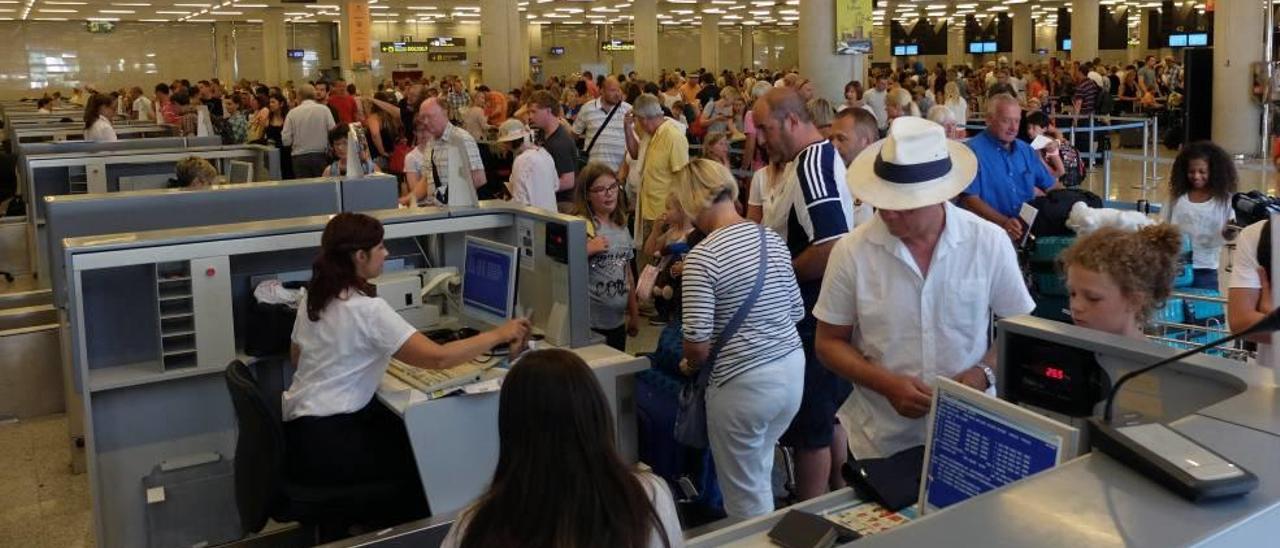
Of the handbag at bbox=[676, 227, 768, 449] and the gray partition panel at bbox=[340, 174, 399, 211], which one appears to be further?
the gray partition panel at bbox=[340, 174, 399, 211]

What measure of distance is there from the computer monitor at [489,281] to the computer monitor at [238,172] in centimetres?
406

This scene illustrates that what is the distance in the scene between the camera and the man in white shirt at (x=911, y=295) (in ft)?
9.18

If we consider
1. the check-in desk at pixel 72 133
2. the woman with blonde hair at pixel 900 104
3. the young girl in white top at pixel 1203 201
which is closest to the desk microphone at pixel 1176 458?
the young girl in white top at pixel 1203 201

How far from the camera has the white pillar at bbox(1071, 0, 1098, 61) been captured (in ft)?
95.5

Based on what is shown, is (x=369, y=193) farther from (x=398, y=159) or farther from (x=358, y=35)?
(x=358, y=35)

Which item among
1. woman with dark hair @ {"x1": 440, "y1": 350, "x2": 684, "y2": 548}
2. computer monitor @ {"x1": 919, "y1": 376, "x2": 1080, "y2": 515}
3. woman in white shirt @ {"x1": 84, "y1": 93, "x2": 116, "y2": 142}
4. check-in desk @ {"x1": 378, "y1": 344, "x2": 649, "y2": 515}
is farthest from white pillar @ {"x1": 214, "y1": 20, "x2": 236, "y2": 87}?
computer monitor @ {"x1": 919, "y1": 376, "x2": 1080, "y2": 515}

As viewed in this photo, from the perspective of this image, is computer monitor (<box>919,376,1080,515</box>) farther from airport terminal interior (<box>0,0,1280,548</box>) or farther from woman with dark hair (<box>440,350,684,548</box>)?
woman with dark hair (<box>440,350,684,548</box>)

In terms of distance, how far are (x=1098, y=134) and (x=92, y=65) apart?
31.5 metres

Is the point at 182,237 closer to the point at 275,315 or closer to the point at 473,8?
the point at 275,315

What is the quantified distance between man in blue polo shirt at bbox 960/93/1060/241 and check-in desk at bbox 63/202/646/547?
2.21 meters

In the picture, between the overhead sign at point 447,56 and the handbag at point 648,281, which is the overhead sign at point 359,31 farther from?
the handbag at point 648,281

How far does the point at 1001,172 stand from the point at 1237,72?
1312 centimetres

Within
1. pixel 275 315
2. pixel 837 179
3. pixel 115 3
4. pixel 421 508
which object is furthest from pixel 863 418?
pixel 115 3

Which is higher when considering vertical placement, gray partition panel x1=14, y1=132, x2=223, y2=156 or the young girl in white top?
gray partition panel x1=14, y1=132, x2=223, y2=156
